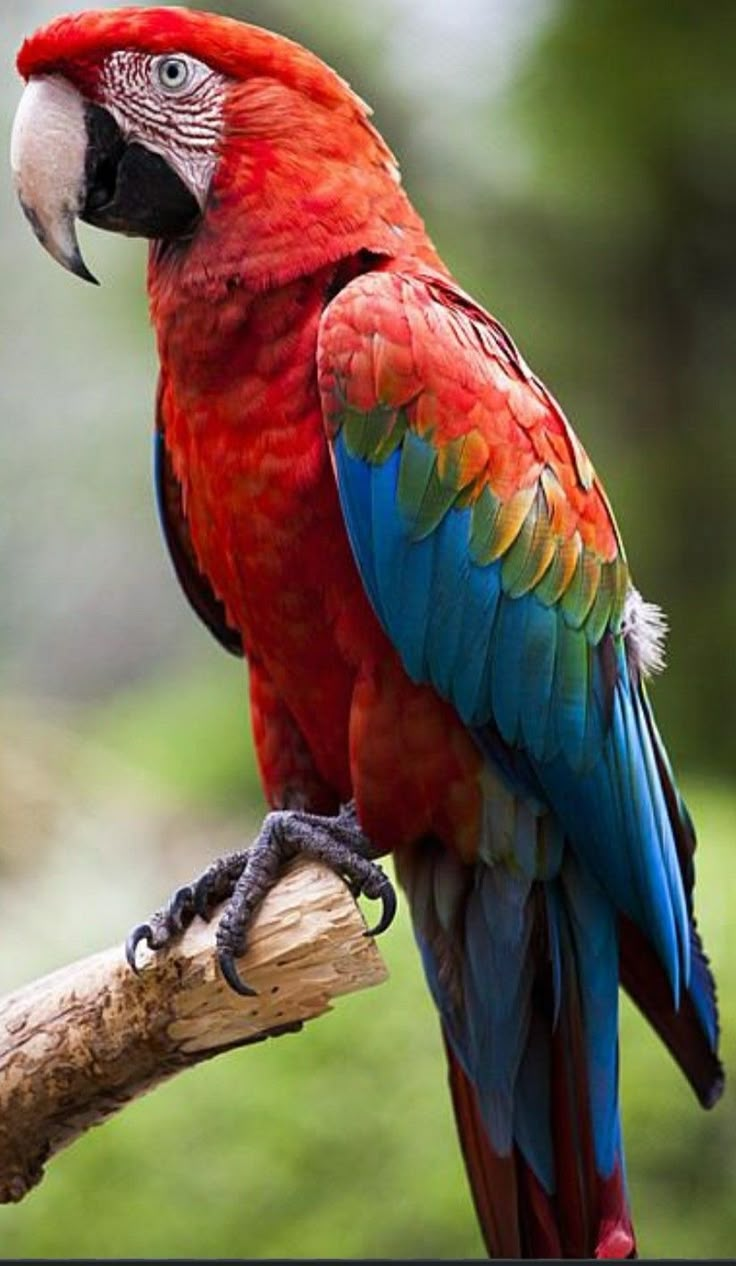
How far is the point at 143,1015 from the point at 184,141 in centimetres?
63

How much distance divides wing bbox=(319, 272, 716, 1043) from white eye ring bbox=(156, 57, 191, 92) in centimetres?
19

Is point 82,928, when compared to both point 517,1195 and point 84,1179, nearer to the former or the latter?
point 84,1179

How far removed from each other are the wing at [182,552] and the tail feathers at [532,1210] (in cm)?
41

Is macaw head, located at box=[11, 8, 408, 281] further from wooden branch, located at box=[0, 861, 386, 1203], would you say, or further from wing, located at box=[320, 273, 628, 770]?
wooden branch, located at box=[0, 861, 386, 1203]

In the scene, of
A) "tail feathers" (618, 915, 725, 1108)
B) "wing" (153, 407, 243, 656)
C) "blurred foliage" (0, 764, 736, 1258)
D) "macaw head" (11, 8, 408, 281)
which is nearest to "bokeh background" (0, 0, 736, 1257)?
"blurred foliage" (0, 764, 736, 1258)

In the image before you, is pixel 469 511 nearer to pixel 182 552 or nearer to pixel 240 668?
pixel 182 552

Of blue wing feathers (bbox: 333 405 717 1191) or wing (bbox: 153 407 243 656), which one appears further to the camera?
wing (bbox: 153 407 243 656)

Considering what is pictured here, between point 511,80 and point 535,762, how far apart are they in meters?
1.52

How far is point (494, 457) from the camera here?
3.96 ft

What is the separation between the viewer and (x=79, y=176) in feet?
3.88

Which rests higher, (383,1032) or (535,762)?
(535,762)

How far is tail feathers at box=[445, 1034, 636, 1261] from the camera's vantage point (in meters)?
1.33

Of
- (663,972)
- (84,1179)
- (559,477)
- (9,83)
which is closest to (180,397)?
(559,477)

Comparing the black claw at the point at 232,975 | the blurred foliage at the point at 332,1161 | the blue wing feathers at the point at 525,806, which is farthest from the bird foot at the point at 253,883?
the blurred foliage at the point at 332,1161
